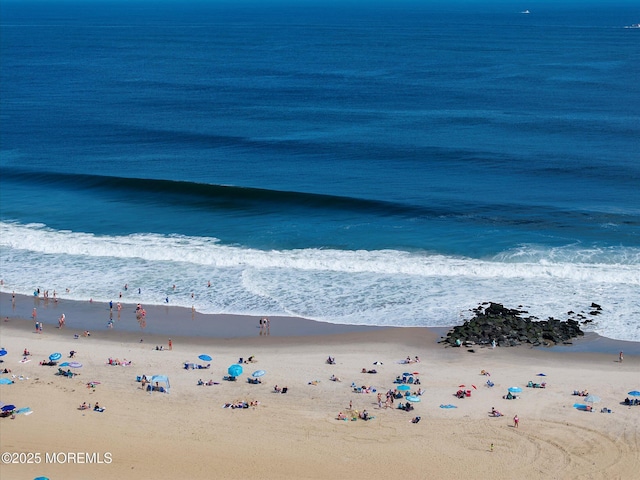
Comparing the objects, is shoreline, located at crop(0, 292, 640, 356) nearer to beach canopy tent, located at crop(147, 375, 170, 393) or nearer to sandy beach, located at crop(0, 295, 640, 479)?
sandy beach, located at crop(0, 295, 640, 479)

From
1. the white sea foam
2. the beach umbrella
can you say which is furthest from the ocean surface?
the beach umbrella

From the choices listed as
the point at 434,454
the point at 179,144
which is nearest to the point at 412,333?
the point at 434,454

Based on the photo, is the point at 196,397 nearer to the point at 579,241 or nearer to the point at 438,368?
the point at 438,368

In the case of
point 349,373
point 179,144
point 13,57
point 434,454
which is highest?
point 13,57

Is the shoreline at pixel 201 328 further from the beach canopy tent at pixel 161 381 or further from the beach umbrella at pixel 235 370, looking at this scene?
the beach canopy tent at pixel 161 381

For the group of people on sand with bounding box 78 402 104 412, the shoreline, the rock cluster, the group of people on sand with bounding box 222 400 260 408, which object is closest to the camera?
the group of people on sand with bounding box 78 402 104 412

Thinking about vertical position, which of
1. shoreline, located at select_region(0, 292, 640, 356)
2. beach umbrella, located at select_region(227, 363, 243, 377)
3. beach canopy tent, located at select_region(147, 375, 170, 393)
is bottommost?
beach canopy tent, located at select_region(147, 375, 170, 393)

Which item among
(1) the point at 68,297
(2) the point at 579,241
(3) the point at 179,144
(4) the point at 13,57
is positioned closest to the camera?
(1) the point at 68,297
